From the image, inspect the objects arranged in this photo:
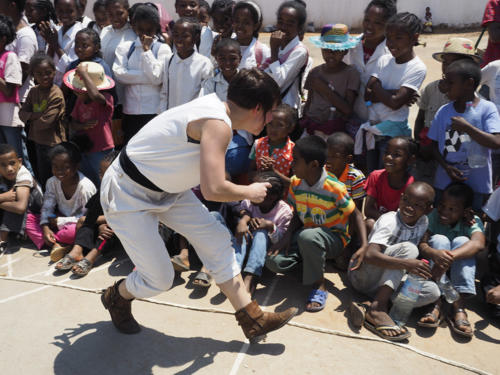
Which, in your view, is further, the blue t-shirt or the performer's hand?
the blue t-shirt

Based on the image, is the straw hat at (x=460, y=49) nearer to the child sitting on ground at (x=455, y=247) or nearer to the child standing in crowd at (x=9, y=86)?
the child sitting on ground at (x=455, y=247)

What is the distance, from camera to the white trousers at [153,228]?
2736mm

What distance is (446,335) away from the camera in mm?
3199

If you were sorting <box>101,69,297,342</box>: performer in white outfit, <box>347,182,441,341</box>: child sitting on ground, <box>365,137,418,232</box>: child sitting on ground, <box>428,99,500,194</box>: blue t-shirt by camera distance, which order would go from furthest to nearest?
<box>365,137,418,232</box>: child sitting on ground, <box>428,99,500,194</box>: blue t-shirt, <box>347,182,441,341</box>: child sitting on ground, <box>101,69,297,342</box>: performer in white outfit

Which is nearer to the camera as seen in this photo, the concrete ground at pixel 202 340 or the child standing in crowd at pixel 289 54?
the concrete ground at pixel 202 340

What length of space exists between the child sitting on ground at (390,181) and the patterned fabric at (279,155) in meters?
0.70

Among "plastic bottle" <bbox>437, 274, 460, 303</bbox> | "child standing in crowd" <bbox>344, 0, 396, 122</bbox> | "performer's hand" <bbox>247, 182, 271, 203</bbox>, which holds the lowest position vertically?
"plastic bottle" <bbox>437, 274, 460, 303</bbox>

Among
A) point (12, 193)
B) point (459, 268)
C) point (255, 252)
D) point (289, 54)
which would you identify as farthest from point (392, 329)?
point (12, 193)

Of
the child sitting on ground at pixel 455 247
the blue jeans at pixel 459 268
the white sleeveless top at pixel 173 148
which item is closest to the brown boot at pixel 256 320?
the white sleeveless top at pixel 173 148

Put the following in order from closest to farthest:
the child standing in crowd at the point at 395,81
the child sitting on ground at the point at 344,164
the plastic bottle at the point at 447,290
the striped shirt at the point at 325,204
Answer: the plastic bottle at the point at 447,290 < the striped shirt at the point at 325,204 < the child sitting on ground at the point at 344,164 < the child standing in crowd at the point at 395,81

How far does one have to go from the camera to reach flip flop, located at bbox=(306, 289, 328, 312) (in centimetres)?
342

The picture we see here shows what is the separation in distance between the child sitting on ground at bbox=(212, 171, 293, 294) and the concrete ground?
23 cm

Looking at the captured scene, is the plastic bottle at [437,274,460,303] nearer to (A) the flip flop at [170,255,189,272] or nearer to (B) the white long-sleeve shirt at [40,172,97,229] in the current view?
(A) the flip flop at [170,255,189,272]

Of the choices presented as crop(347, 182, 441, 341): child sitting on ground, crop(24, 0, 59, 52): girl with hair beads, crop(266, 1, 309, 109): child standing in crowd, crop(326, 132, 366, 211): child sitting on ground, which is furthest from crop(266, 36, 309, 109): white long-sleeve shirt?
crop(24, 0, 59, 52): girl with hair beads
